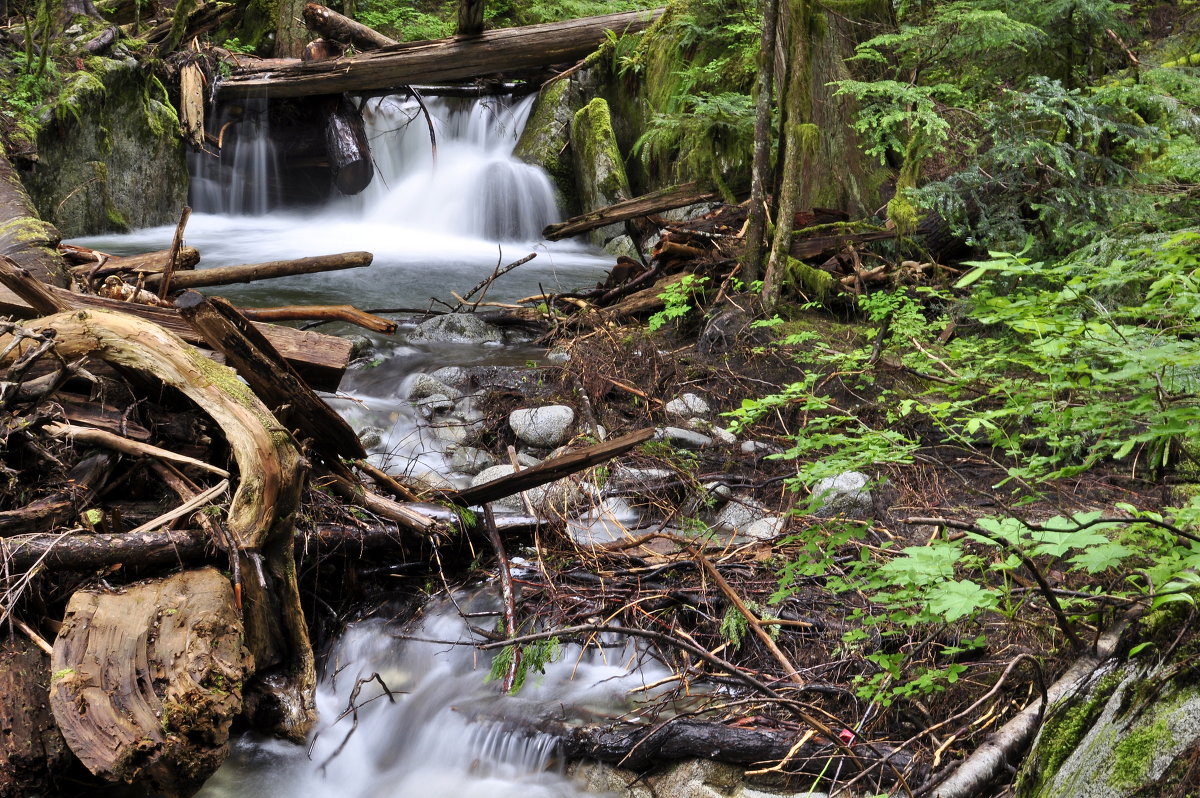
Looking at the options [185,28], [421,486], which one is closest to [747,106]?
[421,486]

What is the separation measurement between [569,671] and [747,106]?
4.98 meters

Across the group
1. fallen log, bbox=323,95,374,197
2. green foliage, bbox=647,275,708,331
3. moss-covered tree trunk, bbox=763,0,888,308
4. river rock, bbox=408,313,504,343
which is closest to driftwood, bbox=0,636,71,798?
green foliage, bbox=647,275,708,331

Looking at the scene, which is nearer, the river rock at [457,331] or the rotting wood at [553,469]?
the rotting wood at [553,469]

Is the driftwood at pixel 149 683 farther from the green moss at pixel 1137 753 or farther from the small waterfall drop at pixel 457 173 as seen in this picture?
the small waterfall drop at pixel 457 173

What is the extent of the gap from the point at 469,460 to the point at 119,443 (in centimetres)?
278

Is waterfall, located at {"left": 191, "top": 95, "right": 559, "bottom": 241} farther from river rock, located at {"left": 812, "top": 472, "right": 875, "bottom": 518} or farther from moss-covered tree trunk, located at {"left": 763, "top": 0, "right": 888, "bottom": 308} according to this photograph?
river rock, located at {"left": 812, "top": 472, "right": 875, "bottom": 518}

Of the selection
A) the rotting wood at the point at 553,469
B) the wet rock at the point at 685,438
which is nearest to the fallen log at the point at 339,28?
the wet rock at the point at 685,438

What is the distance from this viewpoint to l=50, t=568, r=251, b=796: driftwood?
249 centimetres

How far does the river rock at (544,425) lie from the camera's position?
19.5 feet

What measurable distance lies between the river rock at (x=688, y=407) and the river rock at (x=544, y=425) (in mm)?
723

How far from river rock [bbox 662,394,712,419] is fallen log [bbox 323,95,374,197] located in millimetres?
8599

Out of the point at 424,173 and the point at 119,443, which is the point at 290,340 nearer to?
the point at 119,443

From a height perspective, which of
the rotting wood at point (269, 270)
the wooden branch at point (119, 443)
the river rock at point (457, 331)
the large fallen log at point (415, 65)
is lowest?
the river rock at point (457, 331)

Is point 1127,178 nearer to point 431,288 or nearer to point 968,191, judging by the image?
point 968,191
